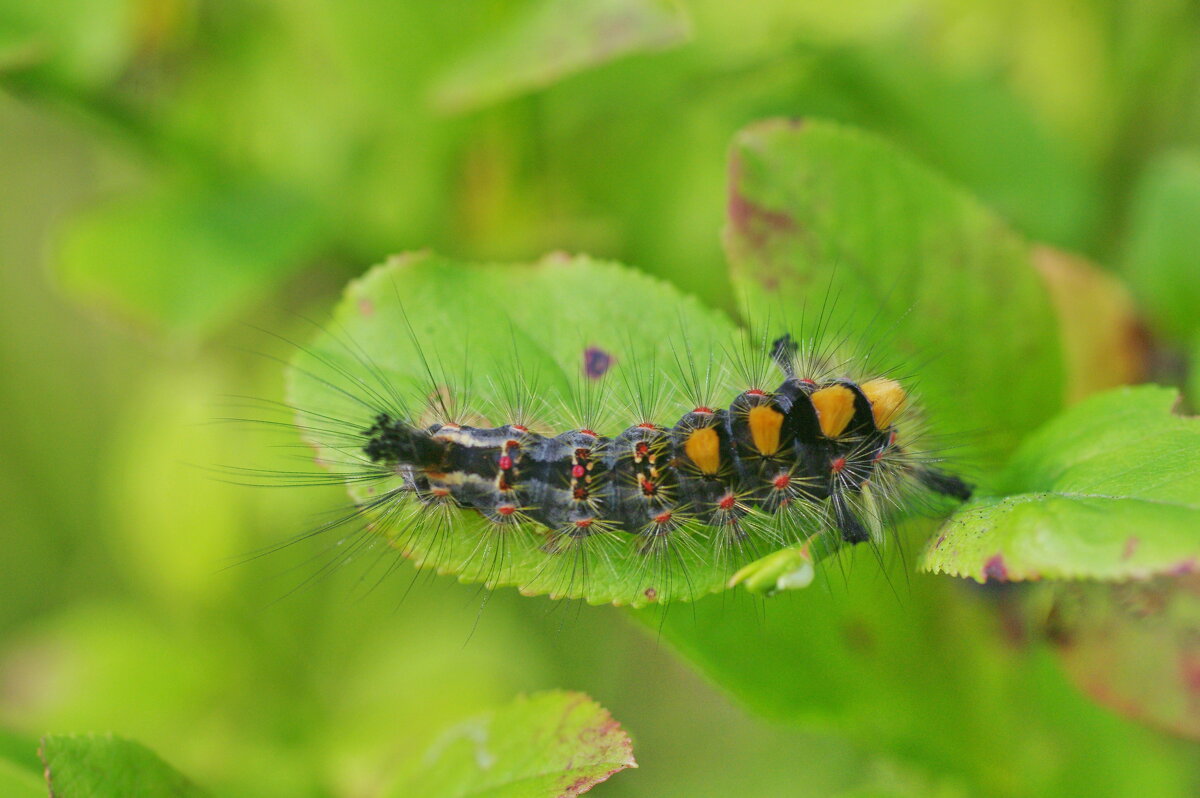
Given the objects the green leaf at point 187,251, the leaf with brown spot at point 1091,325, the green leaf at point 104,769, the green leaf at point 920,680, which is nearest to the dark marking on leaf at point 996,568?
the green leaf at point 920,680

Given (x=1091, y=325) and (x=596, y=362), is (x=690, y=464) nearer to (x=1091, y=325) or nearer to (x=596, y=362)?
(x=596, y=362)

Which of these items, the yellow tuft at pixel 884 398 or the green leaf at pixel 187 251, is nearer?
the yellow tuft at pixel 884 398

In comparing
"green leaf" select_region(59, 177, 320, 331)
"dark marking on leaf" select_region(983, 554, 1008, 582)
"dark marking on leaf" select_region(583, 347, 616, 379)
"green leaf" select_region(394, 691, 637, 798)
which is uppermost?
"green leaf" select_region(59, 177, 320, 331)

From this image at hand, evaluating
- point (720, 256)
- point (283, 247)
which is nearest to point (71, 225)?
point (283, 247)

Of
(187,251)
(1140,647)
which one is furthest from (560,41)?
(1140,647)

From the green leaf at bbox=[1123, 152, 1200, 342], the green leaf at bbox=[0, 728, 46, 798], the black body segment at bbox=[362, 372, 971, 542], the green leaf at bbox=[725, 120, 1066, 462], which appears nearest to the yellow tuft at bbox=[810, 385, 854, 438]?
the black body segment at bbox=[362, 372, 971, 542]

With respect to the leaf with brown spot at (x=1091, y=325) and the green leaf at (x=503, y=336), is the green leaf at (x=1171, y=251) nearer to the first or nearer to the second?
the leaf with brown spot at (x=1091, y=325)

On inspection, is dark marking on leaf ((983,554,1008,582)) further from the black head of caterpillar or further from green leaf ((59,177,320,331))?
green leaf ((59,177,320,331))
